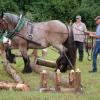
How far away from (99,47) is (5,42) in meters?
2.54

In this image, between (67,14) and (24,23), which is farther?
(67,14)

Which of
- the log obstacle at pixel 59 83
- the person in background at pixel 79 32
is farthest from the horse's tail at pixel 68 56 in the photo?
the log obstacle at pixel 59 83

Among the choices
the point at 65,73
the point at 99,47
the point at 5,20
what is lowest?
the point at 65,73

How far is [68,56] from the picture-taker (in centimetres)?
1220

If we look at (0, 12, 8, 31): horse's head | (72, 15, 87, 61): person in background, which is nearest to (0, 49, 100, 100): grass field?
(0, 12, 8, 31): horse's head

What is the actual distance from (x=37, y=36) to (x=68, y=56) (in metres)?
1.05

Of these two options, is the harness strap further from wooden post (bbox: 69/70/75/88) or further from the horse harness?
wooden post (bbox: 69/70/75/88)

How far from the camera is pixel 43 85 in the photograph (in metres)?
8.94

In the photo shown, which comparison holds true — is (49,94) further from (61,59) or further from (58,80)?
(61,59)

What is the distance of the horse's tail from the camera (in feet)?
39.7

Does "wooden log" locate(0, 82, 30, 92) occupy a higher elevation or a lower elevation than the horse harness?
lower

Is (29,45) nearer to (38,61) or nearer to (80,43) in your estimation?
(38,61)

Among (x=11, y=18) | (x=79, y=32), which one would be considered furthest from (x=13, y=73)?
(x=79, y=32)

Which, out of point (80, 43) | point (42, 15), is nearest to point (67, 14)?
point (42, 15)
